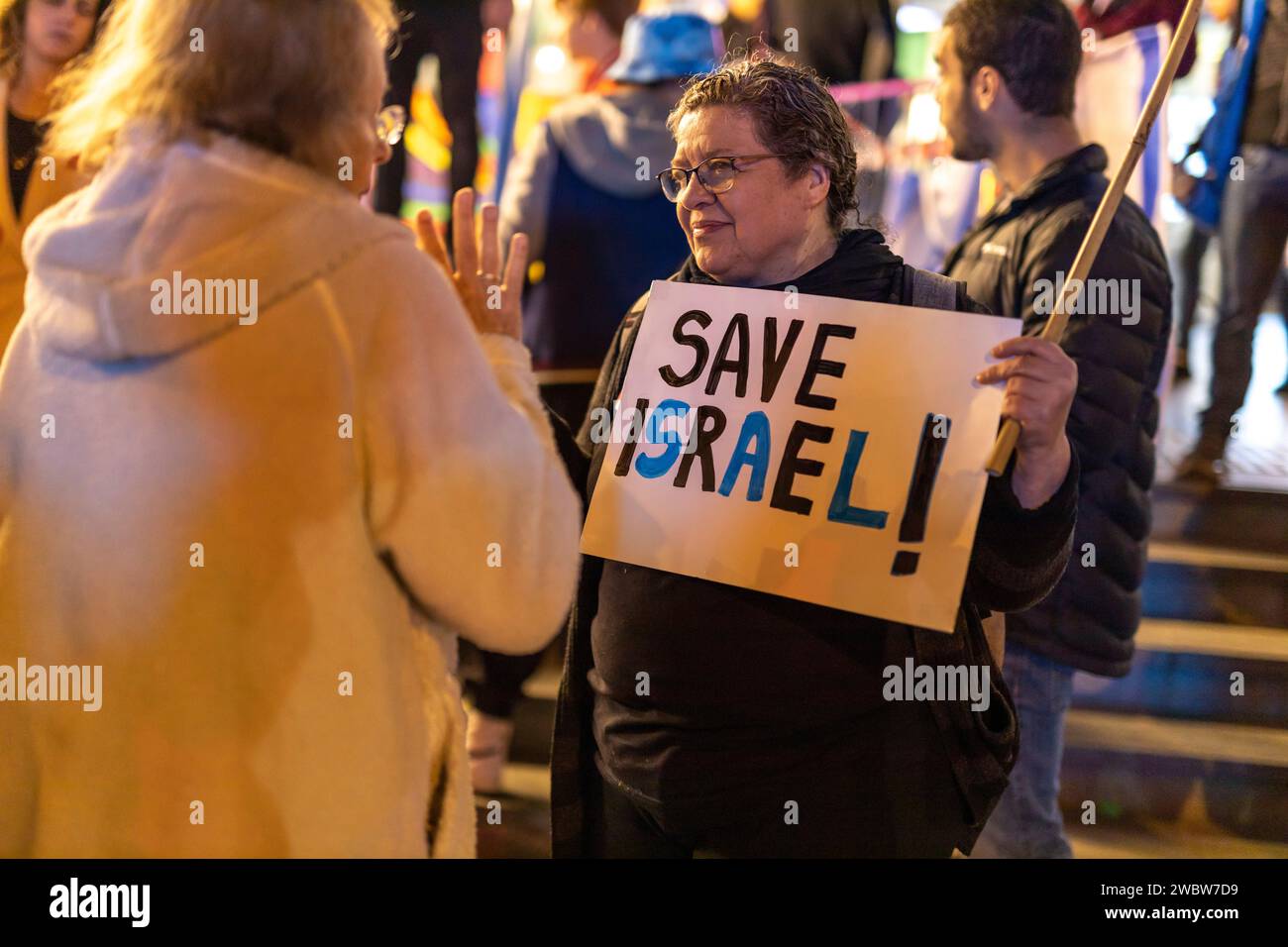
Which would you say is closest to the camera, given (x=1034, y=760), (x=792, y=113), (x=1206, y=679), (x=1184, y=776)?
(x=792, y=113)

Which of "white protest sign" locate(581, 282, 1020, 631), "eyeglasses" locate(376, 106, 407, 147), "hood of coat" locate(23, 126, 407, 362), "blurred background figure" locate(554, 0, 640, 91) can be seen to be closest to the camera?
"hood of coat" locate(23, 126, 407, 362)

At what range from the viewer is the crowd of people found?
149cm

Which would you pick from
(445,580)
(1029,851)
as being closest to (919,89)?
(1029,851)

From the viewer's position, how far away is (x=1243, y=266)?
16.6ft

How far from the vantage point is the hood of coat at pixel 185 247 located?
1453mm

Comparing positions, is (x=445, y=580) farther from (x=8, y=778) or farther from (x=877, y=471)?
(x=877, y=471)

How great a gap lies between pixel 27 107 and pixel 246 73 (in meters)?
1.81

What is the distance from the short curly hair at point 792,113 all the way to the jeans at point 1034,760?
137 cm

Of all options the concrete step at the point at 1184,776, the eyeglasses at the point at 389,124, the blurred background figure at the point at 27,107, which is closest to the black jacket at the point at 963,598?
the eyeglasses at the point at 389,124

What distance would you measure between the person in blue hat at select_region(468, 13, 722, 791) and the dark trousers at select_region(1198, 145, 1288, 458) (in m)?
2.34

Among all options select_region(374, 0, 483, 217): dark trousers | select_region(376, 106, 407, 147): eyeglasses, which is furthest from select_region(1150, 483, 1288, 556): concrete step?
select_region(376, 106, 407, 147): eyeglasses

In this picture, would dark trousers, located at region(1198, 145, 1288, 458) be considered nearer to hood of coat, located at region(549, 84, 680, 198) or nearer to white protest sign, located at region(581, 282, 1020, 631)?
hood of coat, located at region(549, 84, 680, 198)

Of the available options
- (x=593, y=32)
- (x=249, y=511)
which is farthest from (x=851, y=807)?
(x=593, y=32)

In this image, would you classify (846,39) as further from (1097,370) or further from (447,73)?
(1097,370)
